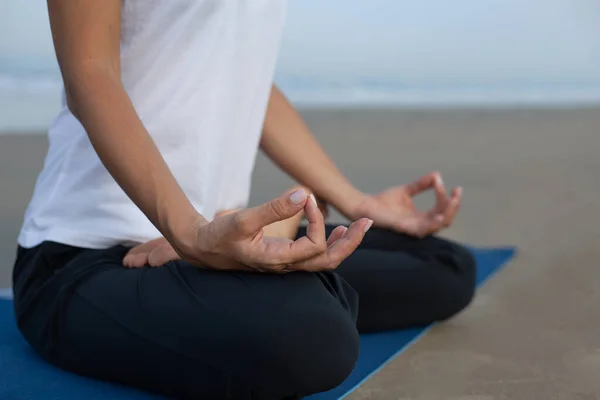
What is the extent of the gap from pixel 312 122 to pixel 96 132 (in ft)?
13.1

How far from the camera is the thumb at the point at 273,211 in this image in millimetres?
949

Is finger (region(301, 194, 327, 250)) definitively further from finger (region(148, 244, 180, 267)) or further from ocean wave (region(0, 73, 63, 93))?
ocean wave (region(0, 73, 63, 93))

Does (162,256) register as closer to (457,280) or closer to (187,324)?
(187,324)

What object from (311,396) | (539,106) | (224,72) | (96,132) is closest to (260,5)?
(224,72)

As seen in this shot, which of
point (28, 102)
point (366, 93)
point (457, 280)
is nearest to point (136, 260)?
point (457, 280)

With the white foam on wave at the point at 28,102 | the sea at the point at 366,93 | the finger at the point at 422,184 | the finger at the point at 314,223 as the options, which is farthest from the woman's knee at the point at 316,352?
the sea at the point at 366,93

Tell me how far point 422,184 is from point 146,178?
0.71 m

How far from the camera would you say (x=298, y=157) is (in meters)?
1.68

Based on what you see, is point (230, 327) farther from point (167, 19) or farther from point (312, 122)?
point (312, 122)

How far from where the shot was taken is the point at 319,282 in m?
1.10

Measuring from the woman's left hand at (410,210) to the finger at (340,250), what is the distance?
0.56 m

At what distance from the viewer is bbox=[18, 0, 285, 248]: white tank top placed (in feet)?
4.28

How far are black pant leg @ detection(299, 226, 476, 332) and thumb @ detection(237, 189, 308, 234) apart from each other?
516 millimetres

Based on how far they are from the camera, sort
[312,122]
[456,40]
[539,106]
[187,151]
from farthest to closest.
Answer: [456,40] < [539,106] < [312,122] < [187,151]
